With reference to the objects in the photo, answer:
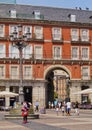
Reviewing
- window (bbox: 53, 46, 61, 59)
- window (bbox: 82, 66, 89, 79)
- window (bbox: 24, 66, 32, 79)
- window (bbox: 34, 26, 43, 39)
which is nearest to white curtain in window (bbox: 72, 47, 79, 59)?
window (bbox: 82, 66, 89, 79)

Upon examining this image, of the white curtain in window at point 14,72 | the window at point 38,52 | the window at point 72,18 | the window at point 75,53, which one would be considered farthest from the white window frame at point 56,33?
the white curtain in window at point 14,72

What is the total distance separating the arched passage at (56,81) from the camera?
73119mm

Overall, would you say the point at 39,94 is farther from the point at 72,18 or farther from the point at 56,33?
the point at 72,18

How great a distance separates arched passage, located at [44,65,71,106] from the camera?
2879 inches

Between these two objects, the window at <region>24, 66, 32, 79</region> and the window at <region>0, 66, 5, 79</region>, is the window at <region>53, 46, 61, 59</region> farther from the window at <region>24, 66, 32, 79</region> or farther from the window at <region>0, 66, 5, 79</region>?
the window at <region>0, 66, 5, 79</region>

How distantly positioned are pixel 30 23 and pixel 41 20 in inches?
71.4

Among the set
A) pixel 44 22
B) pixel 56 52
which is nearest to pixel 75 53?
pixel 56 52

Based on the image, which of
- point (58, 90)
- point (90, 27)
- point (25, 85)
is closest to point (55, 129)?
point (25, 85)

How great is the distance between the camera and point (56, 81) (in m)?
140

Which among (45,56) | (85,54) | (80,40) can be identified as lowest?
(45,56)

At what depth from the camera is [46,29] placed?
72.6 meters

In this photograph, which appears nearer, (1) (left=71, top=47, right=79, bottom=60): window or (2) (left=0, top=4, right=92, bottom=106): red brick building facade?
(2) (left=0, top=4, right=92, bottom=106): red brick building facade

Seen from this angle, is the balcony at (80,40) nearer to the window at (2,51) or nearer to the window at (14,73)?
the window at (14,73)

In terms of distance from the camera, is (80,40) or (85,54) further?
(85,54)
